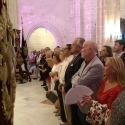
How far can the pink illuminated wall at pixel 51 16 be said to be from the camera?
46.4ft

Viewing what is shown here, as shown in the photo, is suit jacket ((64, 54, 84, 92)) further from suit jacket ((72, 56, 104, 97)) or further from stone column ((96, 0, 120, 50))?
stone column ((96, 0, 120, 50))

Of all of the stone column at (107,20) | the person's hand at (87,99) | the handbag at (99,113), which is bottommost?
the handbag at (99,113)

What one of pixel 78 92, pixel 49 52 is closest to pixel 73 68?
pixel 78 92

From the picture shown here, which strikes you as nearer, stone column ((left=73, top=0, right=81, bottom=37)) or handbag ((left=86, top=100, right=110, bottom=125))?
handbag ((left=86, top=100, right=110, bottom=125))

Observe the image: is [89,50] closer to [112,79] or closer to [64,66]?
[112,79]

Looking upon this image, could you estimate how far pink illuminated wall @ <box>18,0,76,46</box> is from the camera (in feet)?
46.4

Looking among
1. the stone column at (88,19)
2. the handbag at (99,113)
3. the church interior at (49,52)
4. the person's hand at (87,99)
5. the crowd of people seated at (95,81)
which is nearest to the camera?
the crowd of people seated at (95,81)

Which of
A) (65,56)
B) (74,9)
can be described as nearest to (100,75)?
(65,56)

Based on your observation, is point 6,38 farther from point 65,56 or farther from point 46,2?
point 46,2

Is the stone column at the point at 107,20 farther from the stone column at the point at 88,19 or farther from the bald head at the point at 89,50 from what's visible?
the bald head at the point at 89,50

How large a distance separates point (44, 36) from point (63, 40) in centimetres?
193

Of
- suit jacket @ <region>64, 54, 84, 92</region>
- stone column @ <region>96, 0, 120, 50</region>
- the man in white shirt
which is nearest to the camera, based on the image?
suit jacket @ <region>64, 54, 84, 92</region>

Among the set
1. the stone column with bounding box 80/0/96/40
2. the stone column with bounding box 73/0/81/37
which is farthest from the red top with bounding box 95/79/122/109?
the stone column with bounding box 73/0/81/37

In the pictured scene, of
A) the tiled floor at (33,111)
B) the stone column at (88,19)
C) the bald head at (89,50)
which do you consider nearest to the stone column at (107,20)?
the stone column at (88,19)
